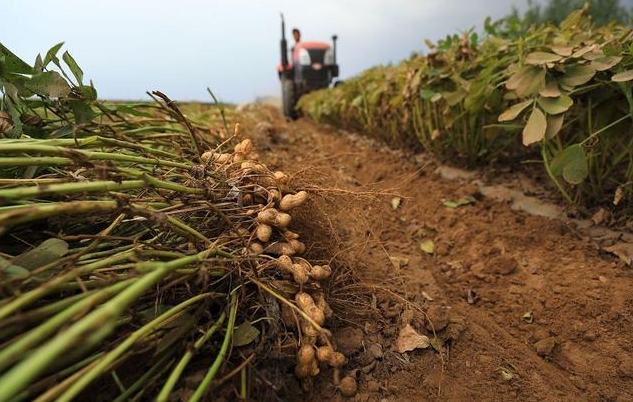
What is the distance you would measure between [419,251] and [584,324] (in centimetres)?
80

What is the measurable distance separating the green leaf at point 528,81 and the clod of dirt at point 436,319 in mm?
1055

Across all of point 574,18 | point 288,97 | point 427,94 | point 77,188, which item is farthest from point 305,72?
point 77,188

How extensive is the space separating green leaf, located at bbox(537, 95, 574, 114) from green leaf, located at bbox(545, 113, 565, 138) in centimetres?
4

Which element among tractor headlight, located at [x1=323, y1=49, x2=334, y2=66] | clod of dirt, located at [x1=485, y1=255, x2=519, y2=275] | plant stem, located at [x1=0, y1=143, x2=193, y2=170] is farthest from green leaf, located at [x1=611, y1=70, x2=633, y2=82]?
tractor headlight, located at [x1=323, y1=49, x2=334, y2=66]

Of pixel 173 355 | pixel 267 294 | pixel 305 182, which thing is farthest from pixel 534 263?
pixel 173 355

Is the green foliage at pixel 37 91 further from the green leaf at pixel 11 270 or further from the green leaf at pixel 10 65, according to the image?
the green leaf at pixel 11 270

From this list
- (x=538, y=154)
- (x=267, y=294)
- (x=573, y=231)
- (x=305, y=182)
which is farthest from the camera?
(x=538, y=154)

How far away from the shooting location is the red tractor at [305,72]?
8859mm

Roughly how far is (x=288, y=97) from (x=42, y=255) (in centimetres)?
841

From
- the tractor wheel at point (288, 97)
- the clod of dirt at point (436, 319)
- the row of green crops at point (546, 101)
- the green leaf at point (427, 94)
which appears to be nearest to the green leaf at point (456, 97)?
the row of green crops at point (546, 101)

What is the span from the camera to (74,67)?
1310 mm

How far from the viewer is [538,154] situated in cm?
279

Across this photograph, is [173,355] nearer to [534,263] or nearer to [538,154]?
[534,263]

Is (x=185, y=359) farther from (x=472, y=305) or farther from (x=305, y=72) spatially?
(x=305, y=72)
